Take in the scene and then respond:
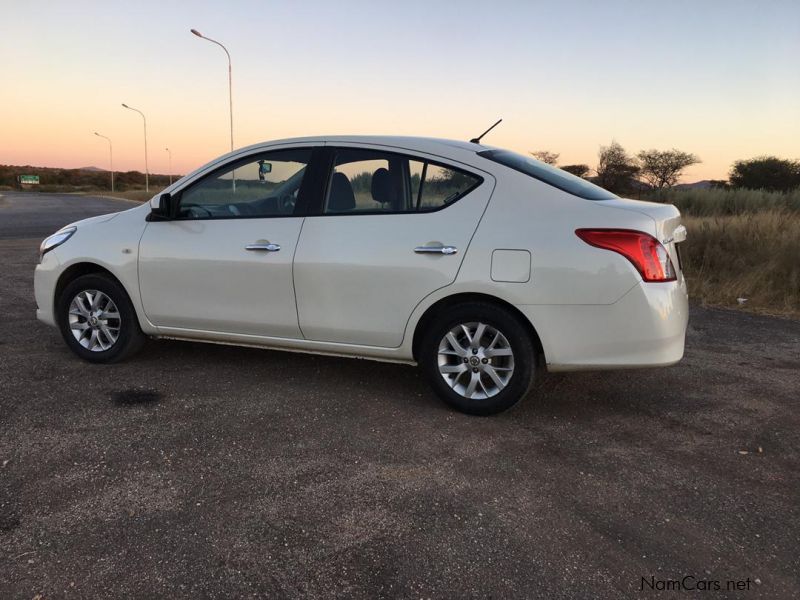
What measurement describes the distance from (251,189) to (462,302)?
1755mm

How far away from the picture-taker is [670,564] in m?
2.48

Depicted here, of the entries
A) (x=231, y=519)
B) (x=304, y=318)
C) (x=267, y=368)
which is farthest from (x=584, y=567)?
(x=267, y=368)

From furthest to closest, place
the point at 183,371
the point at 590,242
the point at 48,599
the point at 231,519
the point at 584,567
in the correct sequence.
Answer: the point at 183,371 → the point at 590,242 → the point at 231,519 → the point at 584,567 → the point at 48,599

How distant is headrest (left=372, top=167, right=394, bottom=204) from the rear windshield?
609 millimetres

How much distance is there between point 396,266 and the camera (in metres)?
3.91

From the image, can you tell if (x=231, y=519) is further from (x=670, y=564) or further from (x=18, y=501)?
(x=670, y=564)

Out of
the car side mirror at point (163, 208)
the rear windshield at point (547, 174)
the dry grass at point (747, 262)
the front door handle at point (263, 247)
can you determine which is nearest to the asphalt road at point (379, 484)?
the front door handle at point (263, 247)

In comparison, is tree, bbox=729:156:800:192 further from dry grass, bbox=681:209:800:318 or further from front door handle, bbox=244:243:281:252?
front door handle, bbox=244:243:281:252

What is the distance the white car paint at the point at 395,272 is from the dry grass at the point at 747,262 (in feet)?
15.3

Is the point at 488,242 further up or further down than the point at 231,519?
further up

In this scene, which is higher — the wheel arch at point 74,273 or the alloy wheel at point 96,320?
the wheel arch at point 74,273

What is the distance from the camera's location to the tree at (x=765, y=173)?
87.7ft

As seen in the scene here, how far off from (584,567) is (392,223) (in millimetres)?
2289

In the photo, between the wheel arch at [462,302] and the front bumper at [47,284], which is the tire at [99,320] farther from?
the wheel arch at [462,302]
